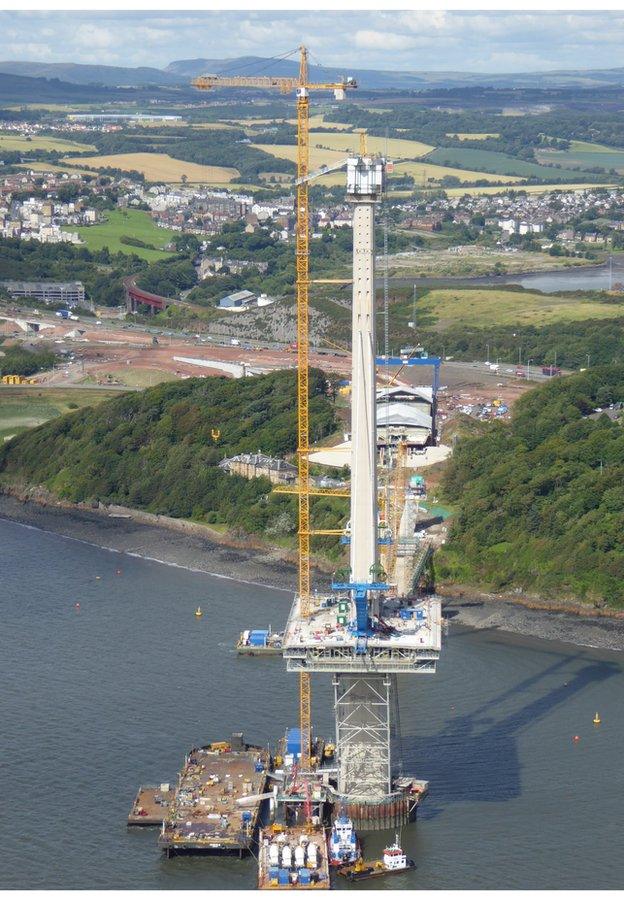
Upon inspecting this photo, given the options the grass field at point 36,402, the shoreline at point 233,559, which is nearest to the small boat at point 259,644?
the shoreline at point 233,559

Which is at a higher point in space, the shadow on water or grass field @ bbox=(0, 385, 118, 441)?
the shadow on water

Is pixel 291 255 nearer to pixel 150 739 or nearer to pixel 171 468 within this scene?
pixel 171 468

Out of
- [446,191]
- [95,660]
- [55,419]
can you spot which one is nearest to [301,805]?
[95,660]

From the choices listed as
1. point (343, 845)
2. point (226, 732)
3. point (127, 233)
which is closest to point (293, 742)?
point (226, 732)

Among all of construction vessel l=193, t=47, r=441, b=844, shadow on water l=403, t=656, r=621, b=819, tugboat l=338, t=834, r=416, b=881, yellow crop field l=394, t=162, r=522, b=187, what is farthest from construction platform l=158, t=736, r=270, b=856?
yellow crop field l=394, t=162, r=522, b=187

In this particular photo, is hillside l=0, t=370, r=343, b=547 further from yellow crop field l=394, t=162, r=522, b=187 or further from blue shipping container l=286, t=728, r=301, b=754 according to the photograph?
yellow crop field l=394, t=162, r=522, b=187

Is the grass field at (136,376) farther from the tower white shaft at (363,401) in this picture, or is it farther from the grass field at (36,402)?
the tower white shaft at (363,401)
